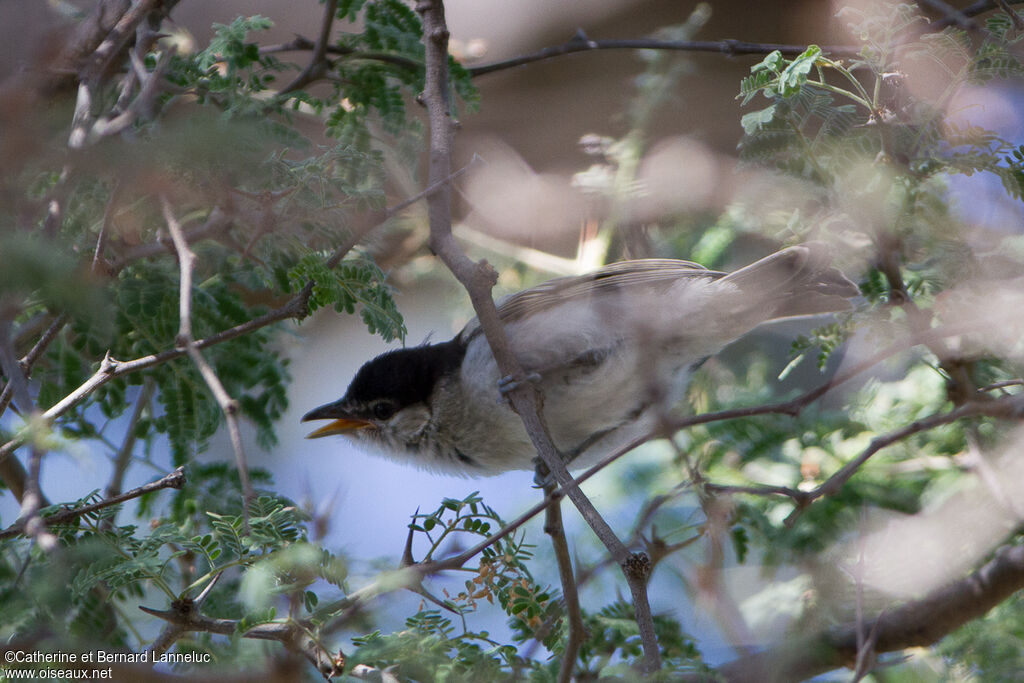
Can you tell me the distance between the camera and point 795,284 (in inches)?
136

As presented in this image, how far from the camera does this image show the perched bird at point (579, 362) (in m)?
3.61

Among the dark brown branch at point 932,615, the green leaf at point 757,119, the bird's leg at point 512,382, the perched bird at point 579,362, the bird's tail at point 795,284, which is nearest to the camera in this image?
the bird's leg at point 512,382

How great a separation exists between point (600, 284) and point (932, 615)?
1.79 metres

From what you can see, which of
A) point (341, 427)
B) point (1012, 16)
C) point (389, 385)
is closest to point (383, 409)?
point (389, 385)

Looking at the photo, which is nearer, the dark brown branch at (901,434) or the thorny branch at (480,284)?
the thorny branch at (480,284)

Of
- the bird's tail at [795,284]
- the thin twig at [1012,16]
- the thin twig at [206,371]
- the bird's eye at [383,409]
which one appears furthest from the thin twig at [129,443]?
the thin twig at [1012,16]

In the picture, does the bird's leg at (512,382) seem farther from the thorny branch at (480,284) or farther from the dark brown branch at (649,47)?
the dark brown branch at (649,47)

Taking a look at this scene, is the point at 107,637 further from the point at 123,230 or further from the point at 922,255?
the point at 922,255

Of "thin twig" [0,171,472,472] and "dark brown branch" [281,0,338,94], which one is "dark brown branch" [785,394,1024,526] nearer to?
"thin twig" [0,171,472,472]

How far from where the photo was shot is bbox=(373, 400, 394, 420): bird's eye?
4.01 metres

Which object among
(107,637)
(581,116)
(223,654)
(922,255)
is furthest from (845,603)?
(581,116)

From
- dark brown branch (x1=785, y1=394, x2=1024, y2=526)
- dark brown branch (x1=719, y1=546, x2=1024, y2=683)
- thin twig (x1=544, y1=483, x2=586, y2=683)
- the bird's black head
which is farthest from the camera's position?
the bird's black head

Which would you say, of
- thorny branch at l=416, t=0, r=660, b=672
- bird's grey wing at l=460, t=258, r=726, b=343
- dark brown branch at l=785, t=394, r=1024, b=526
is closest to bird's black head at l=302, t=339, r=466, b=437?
bird's grey wing at l=460, t=258, r=726, b=343

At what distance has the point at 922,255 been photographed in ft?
11.5
